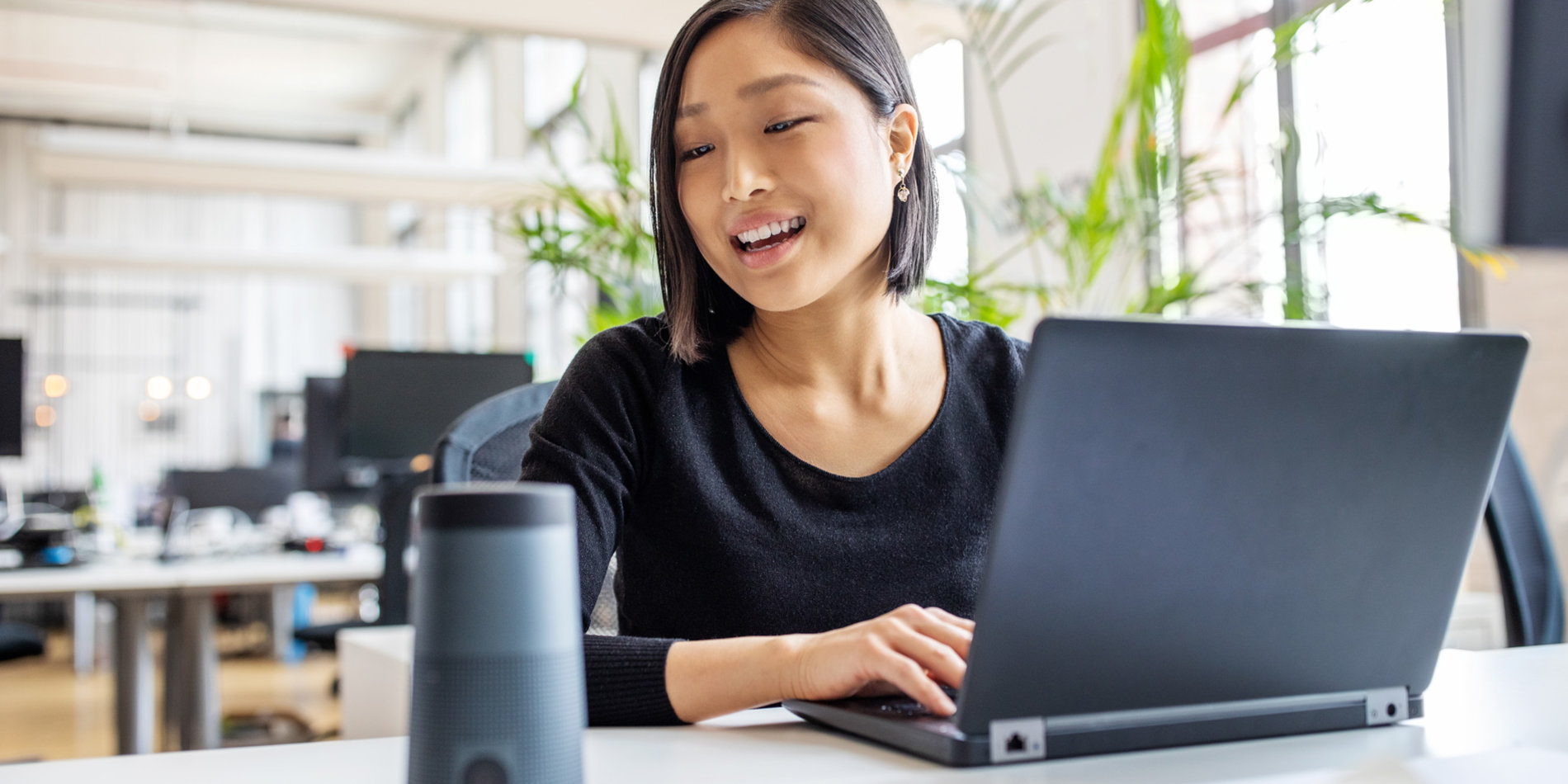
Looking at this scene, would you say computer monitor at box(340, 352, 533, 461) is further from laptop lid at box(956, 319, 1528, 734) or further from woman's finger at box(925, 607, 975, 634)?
laptop lid at box(956, 319, 1528, 734)

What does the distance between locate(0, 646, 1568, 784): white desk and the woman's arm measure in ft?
0.08

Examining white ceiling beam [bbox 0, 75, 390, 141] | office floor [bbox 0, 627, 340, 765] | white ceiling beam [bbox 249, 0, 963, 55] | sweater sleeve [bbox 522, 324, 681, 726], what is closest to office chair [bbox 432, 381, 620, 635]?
sweater sleeve [bbox 522, 324, 681, 726]

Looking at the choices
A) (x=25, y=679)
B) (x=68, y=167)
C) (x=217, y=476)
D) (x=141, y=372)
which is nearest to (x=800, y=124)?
(x=68, y=167)

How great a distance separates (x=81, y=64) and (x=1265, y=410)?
743cm

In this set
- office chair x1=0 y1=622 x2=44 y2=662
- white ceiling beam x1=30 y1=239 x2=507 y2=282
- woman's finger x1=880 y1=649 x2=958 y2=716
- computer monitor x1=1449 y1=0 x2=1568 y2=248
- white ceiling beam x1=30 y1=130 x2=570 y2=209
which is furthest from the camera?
white ceiling beam x1=30 y1=239 x2=507 y2=282

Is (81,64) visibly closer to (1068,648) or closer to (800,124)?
(800,124)

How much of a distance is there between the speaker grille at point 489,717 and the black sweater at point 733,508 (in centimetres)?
52

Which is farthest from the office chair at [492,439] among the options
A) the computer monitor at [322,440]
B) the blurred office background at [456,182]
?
the computer monitor at [322,440]

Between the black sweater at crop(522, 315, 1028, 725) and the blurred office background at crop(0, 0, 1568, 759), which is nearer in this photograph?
the black sweater at crop(522, 315, 1028, 725)

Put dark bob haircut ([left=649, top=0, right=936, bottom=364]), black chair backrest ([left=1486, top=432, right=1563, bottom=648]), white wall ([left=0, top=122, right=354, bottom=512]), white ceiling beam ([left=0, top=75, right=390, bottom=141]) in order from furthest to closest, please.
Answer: white wall ([left=0, top=122, right=354, bottom=512]) → white ceiling beam ([left=0, top=75, right=390, bottom=141]) → black chair backrest ([left=1486, top=432, right=1563, bottom=648]) → dark bob haircut ([left=649, top=0, right=936, bottom=364])

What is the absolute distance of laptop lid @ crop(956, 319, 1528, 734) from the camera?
1.95 feet

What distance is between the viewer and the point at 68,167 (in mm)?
4277

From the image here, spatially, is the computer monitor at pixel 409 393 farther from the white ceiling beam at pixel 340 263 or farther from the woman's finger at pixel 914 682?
the woman's finger at pixel 914 682

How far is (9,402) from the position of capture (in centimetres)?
354
